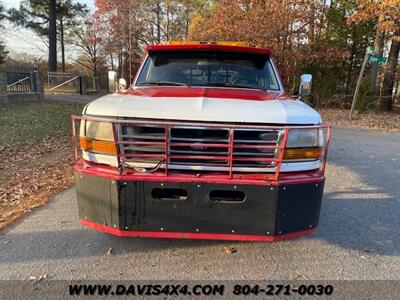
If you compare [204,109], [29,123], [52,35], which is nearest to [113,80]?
[204,109]

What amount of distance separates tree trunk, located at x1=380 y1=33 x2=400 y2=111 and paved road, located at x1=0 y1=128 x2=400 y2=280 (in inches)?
644

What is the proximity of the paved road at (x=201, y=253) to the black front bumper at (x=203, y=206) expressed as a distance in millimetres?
382

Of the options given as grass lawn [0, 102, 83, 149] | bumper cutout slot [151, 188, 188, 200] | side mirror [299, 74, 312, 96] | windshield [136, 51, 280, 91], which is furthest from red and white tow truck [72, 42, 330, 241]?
grass lawn [0, 102, 83, 149]

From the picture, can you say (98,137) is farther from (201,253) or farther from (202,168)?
(201,253)

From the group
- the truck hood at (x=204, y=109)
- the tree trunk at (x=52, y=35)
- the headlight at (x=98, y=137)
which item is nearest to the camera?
the truck hood at (x=204, y=109)

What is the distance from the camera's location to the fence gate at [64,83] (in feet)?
94.3

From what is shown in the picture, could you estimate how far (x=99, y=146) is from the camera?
10.8 feet

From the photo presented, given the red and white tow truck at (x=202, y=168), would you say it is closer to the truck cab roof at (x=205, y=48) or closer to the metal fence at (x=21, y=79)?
the truck cab roof at (x=205, y=48)

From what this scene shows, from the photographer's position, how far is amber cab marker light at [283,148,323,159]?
321cm

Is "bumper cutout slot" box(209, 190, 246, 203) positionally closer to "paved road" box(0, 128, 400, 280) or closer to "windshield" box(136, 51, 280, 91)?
"paved road" box(0, 128, 400, 280)

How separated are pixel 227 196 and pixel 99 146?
1.17m

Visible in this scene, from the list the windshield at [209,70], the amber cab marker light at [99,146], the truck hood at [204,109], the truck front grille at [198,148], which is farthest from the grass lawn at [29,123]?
the truck front grille at [198,148]

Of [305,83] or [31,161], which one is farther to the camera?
[31,161]

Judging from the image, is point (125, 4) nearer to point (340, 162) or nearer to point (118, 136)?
point (340, 162)
